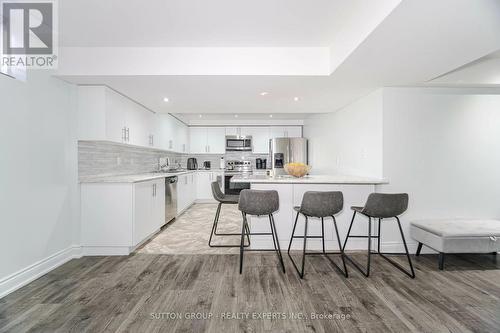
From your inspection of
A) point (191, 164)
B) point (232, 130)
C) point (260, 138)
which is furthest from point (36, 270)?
point (260, 138)

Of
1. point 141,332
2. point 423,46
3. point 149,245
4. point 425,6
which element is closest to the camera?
point 425,6

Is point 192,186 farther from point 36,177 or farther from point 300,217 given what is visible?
point 36,177

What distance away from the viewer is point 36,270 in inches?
94.3

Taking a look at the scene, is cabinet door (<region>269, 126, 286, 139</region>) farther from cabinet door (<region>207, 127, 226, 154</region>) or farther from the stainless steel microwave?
cabinet door (<region>207, 127, 226, 154</region>)

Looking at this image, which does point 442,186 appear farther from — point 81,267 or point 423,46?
point 81,267

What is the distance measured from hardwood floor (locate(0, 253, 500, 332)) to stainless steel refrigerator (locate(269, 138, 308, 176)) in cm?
351

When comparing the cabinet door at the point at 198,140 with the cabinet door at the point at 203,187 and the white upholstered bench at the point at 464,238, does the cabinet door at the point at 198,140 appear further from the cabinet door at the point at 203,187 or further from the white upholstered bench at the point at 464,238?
the white upholstered bench at the point at 464,238

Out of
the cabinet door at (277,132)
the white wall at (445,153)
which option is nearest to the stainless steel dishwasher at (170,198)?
the cabinet door at (277,132)

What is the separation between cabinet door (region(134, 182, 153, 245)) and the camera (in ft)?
10.1

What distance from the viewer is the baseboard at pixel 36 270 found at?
2.11m

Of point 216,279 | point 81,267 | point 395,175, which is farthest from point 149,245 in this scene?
point 395,175

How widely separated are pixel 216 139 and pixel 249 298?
5.13 m

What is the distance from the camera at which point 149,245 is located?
337 cm

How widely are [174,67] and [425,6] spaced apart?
7.01ft
